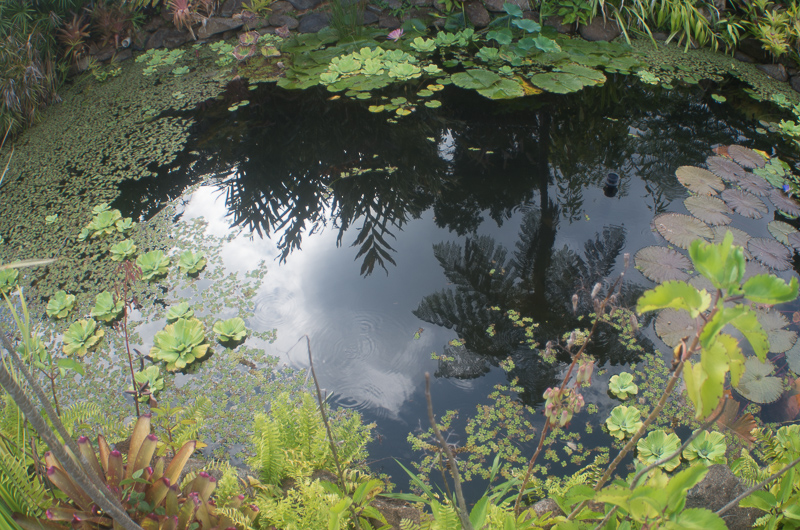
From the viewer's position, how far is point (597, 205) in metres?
2.59

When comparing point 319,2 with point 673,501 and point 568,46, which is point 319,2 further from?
point 673,501

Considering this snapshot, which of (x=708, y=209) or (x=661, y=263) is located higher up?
(x=708, y=209)

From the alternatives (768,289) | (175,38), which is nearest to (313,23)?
(175,38)

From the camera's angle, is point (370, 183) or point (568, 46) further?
point (568, 46)

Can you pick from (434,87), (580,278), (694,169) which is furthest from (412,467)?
(434,87)

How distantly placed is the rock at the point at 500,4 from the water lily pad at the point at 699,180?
2558 millimetres

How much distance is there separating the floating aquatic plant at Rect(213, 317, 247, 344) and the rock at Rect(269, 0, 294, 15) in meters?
3.94

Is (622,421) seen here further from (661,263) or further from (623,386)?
(661,263)

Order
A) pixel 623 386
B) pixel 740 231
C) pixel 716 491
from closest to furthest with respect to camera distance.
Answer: pixel 716 491, pixel 623 386, pixel 740 231

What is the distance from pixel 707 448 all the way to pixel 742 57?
404 centimetres

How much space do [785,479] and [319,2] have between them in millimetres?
5298

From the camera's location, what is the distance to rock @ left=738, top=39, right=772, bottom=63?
12.3 feet

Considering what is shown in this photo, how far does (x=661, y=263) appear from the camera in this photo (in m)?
2.07

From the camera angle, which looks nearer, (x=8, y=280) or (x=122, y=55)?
(x=8, y=280)
